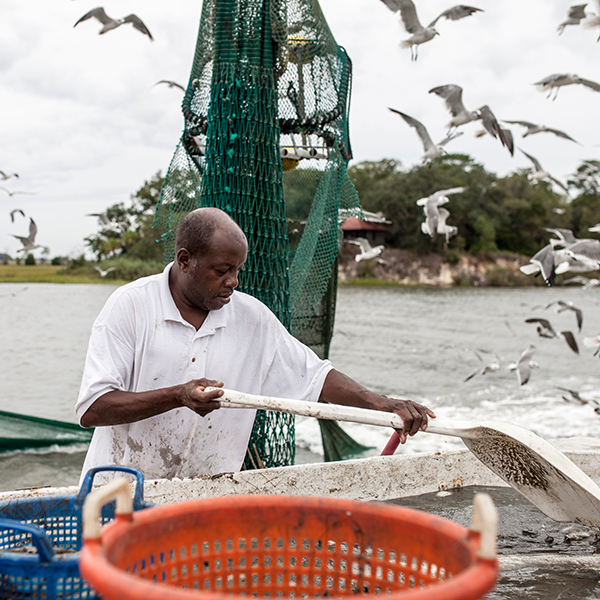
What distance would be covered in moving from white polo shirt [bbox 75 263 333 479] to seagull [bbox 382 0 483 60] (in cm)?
624

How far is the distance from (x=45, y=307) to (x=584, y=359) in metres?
22.3

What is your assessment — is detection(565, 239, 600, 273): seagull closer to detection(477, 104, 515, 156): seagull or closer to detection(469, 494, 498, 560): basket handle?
detection(477, 104, 515, 156): seagull

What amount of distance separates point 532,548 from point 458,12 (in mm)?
6847

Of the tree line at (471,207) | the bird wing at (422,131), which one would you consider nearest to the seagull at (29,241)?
the bird wing at (422,131)

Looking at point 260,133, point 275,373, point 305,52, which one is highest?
point 305,52

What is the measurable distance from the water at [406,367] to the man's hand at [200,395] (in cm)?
374

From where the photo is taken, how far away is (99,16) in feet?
25.2

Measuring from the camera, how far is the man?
7.59 feet

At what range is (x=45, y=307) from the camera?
2925 cm

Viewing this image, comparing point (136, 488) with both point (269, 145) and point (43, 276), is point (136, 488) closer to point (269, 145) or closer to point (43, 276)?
point (269, 145)

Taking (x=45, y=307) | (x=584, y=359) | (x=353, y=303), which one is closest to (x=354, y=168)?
(x=353, y=303)

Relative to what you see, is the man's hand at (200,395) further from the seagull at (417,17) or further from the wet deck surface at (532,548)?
the seagull at (417,17)

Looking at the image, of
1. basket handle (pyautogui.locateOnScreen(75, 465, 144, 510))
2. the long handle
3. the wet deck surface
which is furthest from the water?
the long handle

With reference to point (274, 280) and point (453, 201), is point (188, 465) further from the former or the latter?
point (453, 201)
